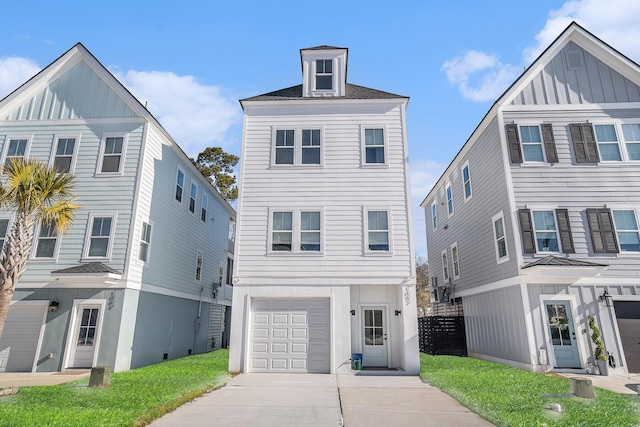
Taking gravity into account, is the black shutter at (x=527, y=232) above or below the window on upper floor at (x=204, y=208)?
below

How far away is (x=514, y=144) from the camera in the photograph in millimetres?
13273

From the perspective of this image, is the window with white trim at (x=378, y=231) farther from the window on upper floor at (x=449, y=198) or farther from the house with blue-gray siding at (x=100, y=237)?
the house with blue-gray siding at (x=100, y=237)

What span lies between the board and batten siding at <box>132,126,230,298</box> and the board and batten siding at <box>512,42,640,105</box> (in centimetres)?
1417

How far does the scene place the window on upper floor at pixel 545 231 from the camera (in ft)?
39.7

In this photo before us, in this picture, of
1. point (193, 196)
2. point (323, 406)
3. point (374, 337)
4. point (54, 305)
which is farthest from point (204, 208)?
point (323, 406)

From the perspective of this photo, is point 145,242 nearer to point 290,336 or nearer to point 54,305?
point 54,305

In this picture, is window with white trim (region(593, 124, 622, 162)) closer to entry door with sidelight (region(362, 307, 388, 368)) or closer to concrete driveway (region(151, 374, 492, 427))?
entry door with sidelight (region(362, 307, 388, 368))

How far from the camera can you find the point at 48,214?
31.3 feet

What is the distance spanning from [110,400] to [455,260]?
16092 millimetres

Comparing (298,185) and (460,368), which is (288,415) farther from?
(298,185)

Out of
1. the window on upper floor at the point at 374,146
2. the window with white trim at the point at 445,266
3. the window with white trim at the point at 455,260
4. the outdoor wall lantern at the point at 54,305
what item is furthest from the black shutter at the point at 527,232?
the outdoor wall lantern at the point at 54,305

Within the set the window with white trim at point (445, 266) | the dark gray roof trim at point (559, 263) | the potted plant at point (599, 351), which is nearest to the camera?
the potted plant at point (599, 351)

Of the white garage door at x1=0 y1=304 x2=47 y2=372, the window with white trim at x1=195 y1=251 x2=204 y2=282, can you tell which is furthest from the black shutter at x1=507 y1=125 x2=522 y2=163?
the white garage door at x1=0 y1=304 x2=47 y2=372

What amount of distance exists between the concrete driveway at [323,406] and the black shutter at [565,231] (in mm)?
6986
